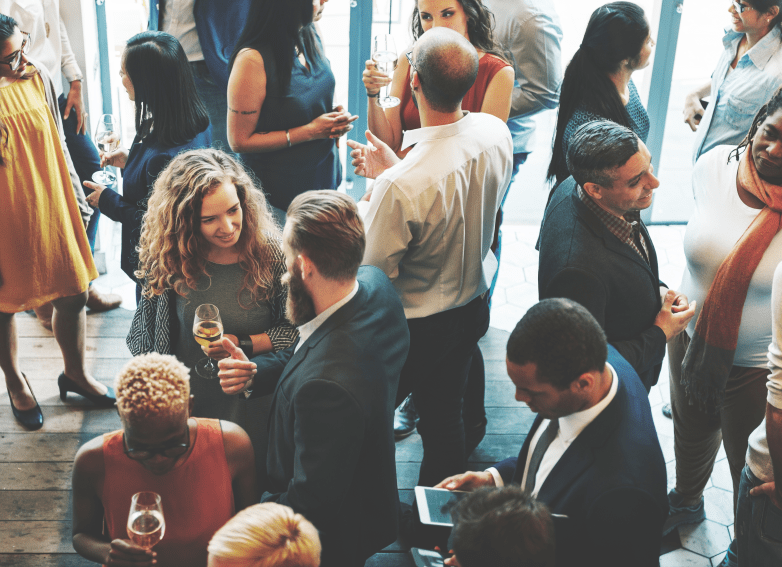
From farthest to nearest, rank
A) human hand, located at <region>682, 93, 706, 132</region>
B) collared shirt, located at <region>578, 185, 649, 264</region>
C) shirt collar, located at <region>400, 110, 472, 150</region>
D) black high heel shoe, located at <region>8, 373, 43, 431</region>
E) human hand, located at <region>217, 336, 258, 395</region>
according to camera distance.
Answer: human hand, located at <region>682, 93, 706, 132</region> → black high heel shoe, located at <region>8, 373, 43, 431</region> → shirt collar, located at <region>400, 110, 472, 150</region> → collared shirt, located at <region>578, 185, 649, 264</region> → human hand, located at <region>217, 336, 258, 395</region>

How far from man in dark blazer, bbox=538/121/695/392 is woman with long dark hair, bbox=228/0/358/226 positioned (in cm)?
134

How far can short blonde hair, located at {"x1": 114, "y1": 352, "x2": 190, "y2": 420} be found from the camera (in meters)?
1.75

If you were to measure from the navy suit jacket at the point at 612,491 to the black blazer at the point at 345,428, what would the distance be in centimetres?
49

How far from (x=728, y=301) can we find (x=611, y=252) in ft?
1.67

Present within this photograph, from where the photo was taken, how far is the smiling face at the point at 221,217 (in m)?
2.37

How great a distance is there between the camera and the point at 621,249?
225 cm

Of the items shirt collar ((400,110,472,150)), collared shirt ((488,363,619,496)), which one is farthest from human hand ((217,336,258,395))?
shirt collar ((400,110,472,150))

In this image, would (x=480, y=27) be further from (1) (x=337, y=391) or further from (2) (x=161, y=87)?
(1) (x=337, y=391)

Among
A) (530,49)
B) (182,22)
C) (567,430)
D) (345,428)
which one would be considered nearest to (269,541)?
(345,428)

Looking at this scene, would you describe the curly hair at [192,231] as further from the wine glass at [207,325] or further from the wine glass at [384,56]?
the wine glass at [384,56]

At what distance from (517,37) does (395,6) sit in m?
1.50

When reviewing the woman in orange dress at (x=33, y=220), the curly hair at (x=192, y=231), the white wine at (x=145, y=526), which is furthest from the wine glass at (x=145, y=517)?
the woman in orange dress at (x=33, y=220)

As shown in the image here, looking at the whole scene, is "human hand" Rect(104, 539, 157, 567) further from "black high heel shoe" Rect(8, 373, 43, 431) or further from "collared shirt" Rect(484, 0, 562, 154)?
"collared shirt" Rect(484, 0, 562, 154)

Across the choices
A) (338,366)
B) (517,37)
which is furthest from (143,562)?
(517,37)
